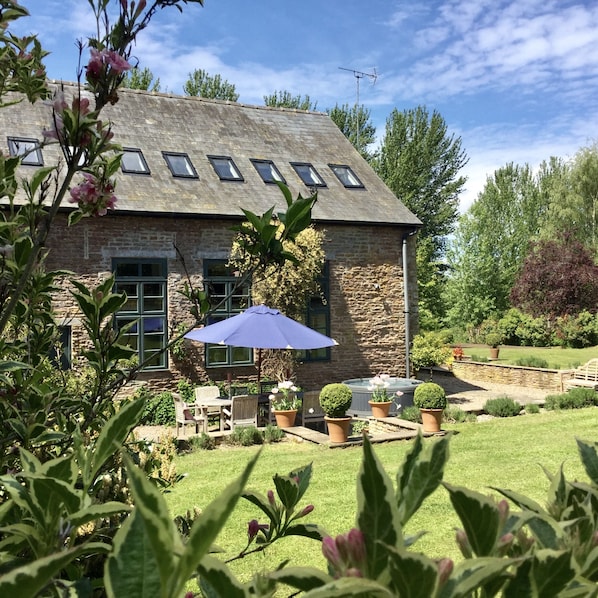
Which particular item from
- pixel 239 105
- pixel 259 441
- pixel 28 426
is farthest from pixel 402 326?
pixel 28 426

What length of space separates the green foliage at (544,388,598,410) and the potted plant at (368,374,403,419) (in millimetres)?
3855

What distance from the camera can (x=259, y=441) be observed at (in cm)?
1177

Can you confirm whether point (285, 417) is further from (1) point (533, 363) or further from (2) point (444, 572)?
(2) point (444, 572)

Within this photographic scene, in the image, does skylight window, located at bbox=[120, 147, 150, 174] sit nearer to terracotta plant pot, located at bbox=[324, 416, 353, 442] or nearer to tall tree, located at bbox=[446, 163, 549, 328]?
terracotta plant pot, located at bbox=[324, 416, 353, 442]

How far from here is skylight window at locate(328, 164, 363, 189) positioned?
17531mm

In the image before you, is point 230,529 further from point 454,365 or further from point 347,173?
point 454,365

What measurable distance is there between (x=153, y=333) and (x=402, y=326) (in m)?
6.67

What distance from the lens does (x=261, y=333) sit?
1127cm

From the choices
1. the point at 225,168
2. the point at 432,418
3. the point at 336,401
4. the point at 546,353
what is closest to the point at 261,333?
the point at 336,401

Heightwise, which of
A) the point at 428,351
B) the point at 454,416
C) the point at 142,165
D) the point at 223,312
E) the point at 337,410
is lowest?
the point at 454,416

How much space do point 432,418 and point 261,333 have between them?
3484 mm

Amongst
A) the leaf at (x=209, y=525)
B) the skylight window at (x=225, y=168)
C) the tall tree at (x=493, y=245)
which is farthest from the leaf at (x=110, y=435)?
the tall tree at (x=493, y=245)

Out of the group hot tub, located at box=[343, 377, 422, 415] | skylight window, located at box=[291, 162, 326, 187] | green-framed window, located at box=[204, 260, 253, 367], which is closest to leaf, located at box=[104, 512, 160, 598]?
hot tub, located at box=[343, 377, 422, 415]

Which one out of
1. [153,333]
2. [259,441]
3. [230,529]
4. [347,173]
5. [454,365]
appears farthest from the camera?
A: [454,365]
